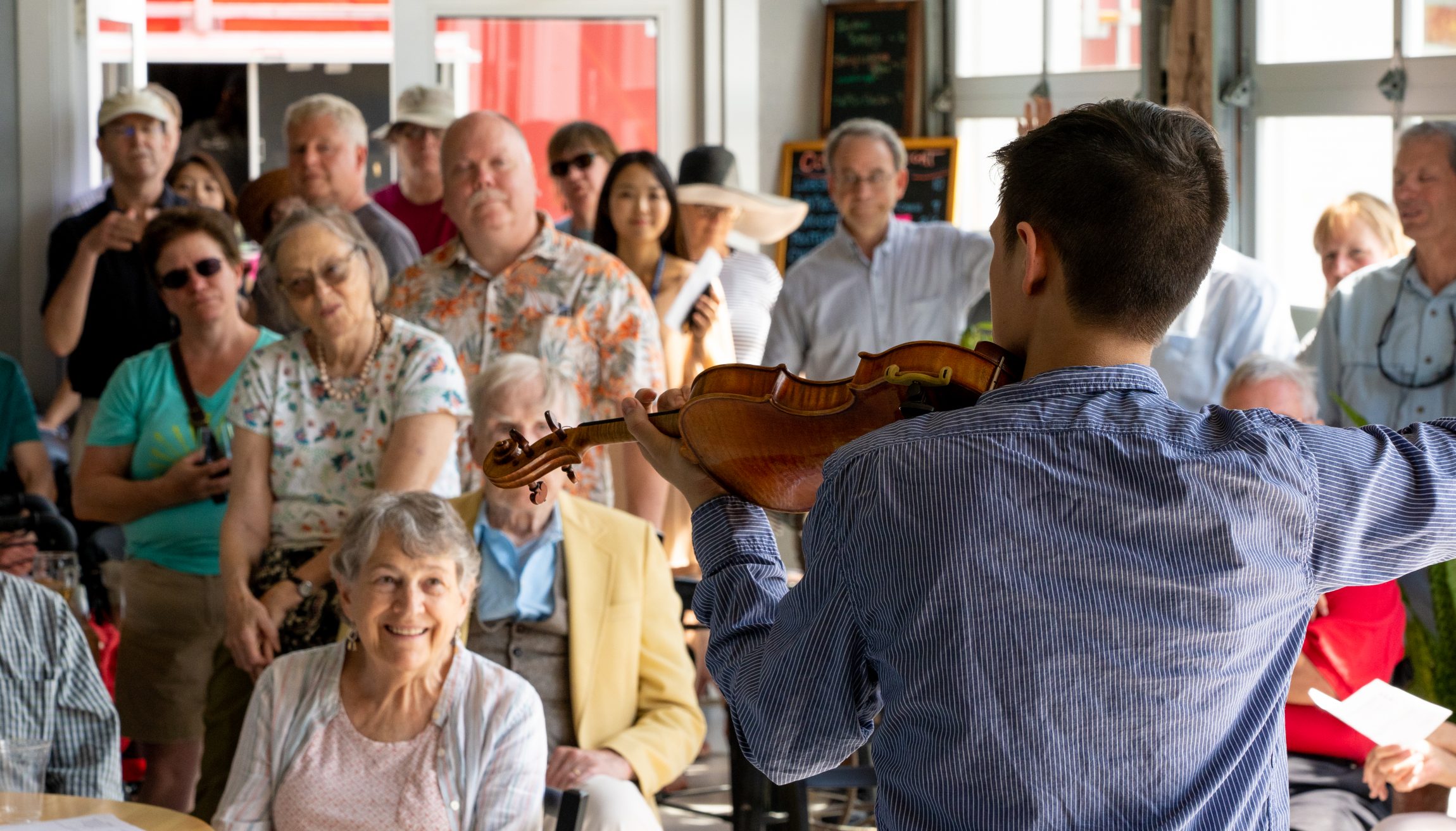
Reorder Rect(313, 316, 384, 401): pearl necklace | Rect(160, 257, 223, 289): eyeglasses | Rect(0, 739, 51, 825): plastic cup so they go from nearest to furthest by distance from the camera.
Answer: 1. Rect(0, 739, 51, 825): plastic cup
2. Rect(313, 316, 384, 401): pearl necklace
3. Rect(160, 257, 223, 289): eyeglasses

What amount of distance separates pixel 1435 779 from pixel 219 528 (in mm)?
2345

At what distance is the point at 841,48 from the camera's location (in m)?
6.80

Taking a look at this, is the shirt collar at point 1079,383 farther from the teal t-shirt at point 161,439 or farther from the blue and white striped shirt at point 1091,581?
the teal t-shirt at point 161,439

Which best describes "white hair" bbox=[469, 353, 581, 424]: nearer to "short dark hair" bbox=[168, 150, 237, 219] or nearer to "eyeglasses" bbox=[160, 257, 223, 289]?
"eyeglasses" bbox=[160, 257, 223, 289]

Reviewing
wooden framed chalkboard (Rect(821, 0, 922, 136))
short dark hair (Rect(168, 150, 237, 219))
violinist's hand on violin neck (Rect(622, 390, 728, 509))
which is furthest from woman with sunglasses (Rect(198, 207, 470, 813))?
wooden framed chalkboard (Rect(821, 0, 922, 136))

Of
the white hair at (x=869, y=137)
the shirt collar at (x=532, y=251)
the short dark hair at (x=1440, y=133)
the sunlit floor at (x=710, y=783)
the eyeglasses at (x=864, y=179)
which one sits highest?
the white hair at (x=869, y=137)

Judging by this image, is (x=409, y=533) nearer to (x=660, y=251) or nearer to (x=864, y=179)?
(x=660, y=251)

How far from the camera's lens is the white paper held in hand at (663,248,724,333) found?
157 inches

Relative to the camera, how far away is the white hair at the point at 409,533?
7.89 ft

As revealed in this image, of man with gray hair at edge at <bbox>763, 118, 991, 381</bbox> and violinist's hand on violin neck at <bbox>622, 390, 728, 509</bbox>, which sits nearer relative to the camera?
violinist's hand on violin neck at <bbox>622, 390, 728, 509</bbox>

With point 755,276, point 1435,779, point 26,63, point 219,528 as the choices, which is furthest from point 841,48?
point 1435,779

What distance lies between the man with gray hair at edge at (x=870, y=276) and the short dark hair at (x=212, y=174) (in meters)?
2.04

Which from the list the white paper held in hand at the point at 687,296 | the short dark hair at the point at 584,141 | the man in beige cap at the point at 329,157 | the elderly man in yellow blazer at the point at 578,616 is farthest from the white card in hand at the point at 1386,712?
the short dark hair at the point at 584,141

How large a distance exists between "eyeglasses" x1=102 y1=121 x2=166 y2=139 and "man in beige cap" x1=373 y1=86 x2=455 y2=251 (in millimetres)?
706
